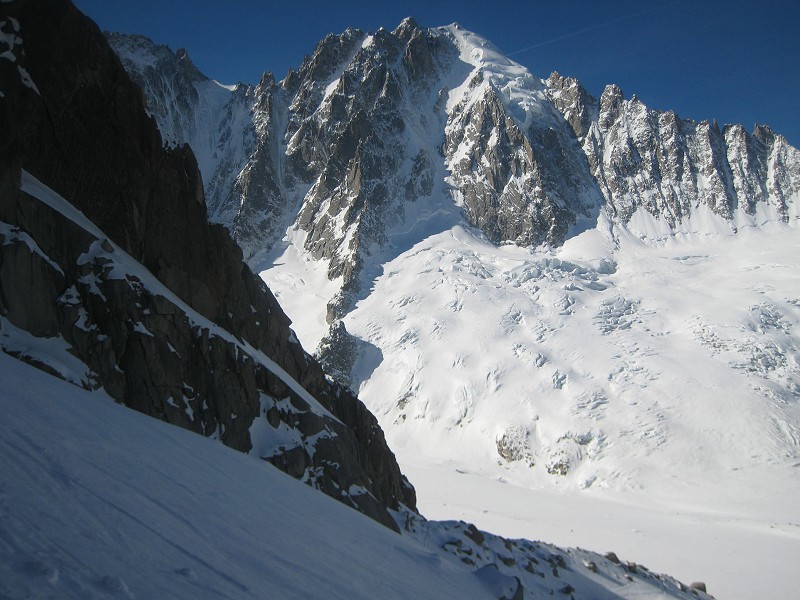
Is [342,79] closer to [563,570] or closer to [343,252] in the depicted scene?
[343,252]

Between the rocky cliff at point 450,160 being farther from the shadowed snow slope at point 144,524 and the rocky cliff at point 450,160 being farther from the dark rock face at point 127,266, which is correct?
the shadowed snow slope at point 144,524

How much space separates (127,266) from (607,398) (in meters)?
51.3

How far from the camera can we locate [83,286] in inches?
524

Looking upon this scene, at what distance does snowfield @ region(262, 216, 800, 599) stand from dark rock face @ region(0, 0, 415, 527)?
2827 cm

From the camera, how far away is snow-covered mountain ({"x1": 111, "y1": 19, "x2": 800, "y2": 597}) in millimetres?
49344

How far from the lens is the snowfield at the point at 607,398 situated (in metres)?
39.5

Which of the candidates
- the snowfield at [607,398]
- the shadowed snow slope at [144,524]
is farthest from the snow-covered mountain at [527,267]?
the shadowed snow slope at [144,524]

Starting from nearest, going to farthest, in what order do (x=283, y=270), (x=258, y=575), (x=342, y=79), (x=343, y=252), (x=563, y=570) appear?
(x=258, y=575)
(x=563, y=570)
(x=343, y=252)
(x=283, y=270)
(x=342, y=79)

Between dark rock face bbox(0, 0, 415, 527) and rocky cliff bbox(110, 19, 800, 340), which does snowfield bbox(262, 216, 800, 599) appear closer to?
rocky cliff bbox(110, 19, 800, 340)

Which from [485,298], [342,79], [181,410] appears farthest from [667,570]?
[342,79]

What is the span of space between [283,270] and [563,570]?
84167 mm

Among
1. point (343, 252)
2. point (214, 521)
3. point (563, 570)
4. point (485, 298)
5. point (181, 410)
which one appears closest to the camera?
point (214, 521)

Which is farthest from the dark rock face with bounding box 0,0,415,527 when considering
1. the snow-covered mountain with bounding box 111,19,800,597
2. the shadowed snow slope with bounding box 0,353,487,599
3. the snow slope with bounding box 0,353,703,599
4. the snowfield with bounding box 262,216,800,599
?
the snow-covered mountain with bounding box 111,19,800,597

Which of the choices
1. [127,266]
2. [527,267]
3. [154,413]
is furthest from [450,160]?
[154,413]
